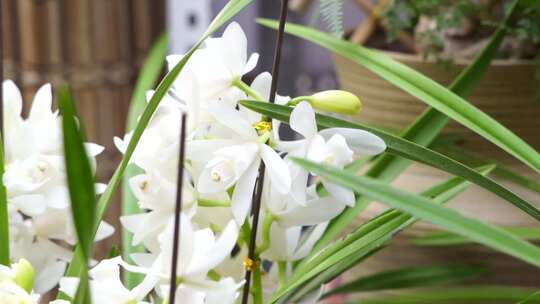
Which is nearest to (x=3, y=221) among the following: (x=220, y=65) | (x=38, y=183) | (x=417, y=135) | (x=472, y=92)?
(x=38, y=183)

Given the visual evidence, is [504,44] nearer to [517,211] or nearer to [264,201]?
[517,211]

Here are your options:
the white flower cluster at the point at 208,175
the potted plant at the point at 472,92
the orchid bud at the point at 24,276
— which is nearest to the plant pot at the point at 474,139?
Result: the potted plant at the point at 472,92

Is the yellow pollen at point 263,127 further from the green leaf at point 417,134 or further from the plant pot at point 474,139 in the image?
the plant pot at point 474,139

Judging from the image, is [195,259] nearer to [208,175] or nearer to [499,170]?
[208,175]

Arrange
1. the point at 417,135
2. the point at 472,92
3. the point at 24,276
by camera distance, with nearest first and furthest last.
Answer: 1. the point at 24,276
2. the point at 417,135
3. the point at 472,92

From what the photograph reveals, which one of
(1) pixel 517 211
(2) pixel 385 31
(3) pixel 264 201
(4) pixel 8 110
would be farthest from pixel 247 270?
(2) pixel 385 31

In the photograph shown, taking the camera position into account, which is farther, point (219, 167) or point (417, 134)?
point (417, 134)

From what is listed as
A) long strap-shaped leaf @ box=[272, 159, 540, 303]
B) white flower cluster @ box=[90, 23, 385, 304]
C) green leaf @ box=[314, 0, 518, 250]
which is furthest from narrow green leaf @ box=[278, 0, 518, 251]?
long strap-shaped leaf @ box=[272, 159, 540, 303]

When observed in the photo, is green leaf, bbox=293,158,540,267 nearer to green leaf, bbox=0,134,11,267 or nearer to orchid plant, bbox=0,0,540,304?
orchid plant, bbox=0,0,540,304
